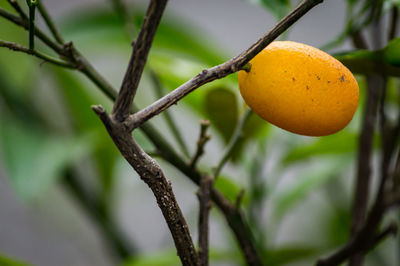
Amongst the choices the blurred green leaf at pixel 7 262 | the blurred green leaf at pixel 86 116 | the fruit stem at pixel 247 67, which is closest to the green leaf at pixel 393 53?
the fruit stem at pixel 247 67

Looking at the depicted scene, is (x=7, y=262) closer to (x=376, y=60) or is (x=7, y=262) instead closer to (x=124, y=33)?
(x=376, y=60)

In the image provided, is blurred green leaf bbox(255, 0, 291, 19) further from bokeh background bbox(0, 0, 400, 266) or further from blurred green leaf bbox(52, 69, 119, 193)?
blurred green leaf bbox(52, 69, 119, 193)

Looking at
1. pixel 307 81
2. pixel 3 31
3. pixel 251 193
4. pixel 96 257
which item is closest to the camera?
pixel 307 81

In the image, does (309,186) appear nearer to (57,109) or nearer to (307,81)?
(307,81)

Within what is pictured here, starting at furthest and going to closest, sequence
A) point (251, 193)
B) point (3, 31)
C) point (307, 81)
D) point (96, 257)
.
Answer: point (96, 257), point (3, 31), point (251, 193), point (307, 81)

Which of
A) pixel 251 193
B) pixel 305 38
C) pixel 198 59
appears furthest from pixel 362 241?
pixel 305 38

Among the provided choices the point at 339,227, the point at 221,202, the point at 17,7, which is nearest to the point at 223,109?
the point at 221,202

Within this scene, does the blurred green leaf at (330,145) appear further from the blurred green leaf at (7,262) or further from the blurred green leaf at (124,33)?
the blurred green leaf at (7,262)
